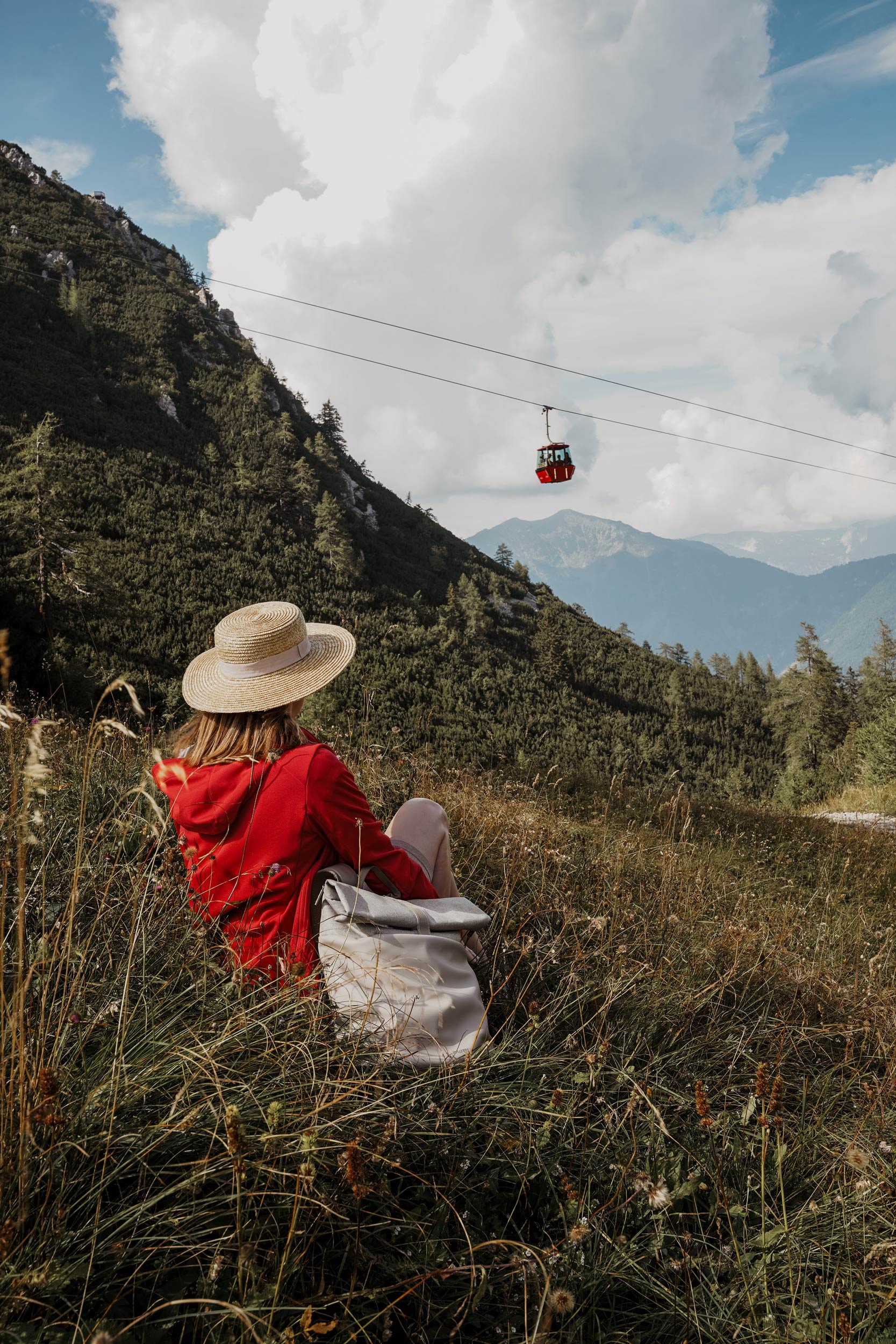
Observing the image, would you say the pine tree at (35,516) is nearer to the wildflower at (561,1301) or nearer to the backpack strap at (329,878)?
the backpack strap at (329,878)

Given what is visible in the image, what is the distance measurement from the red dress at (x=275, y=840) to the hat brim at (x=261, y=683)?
209 mm

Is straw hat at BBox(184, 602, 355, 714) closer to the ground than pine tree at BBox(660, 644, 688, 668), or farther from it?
farther from it

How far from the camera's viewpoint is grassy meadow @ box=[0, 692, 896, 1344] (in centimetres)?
91

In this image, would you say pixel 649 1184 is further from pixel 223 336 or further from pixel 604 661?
pixel 223 336

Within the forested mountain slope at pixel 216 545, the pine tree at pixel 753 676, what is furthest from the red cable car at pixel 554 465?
the pine tree at pixel 753 676

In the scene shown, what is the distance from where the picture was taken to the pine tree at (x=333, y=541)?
3750 centimetres

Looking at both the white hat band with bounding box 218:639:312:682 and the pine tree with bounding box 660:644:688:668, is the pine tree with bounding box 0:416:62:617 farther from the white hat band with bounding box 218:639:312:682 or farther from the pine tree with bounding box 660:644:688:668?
the pine tree with bounding box 660:644:688:668

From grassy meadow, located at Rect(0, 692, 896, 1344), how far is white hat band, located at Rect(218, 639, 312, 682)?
55 centimetres

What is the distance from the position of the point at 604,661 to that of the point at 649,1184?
172 feet

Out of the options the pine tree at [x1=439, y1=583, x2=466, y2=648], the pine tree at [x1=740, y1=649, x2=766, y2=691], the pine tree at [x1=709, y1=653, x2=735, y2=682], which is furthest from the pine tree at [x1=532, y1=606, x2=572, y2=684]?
the pine tree at [x1=709, y1=653, x2=735, y2=682]

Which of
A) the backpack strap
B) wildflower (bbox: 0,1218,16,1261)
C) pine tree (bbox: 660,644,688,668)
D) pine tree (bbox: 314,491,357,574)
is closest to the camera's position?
wildflower (bbox: 0,1218,16,1261)

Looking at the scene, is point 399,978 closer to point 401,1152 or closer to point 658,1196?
point 401,1152

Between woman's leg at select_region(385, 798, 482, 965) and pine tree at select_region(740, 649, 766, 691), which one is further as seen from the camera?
pine tree at select_region(740, 649, 766, 691)

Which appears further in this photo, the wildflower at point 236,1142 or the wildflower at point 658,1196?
the wildflower at point 658,1196
